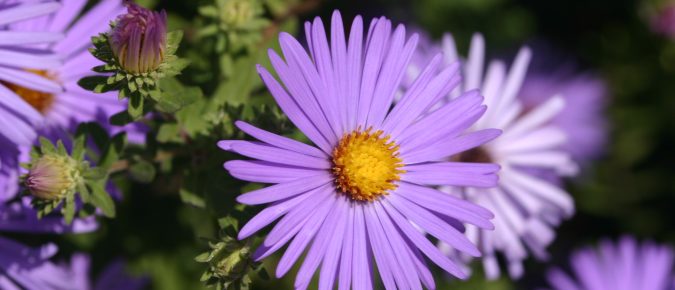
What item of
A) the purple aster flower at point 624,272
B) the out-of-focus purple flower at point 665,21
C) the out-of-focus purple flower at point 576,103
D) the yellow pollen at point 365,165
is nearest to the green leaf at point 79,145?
the yellow pollen at point 365,165

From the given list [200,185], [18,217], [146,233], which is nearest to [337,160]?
[200,185]

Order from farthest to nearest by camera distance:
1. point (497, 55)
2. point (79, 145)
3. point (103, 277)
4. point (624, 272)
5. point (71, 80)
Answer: point (497, 55) < point (624, 272) < point (103, 277) < point (71, 80) < point (79, 145)

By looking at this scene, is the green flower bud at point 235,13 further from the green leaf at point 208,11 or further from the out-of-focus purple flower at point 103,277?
the out-of-focus purple flower at point 103,277

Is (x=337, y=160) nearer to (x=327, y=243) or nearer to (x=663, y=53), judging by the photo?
(x=327, y=243)

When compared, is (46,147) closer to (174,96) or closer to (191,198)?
(174,96)

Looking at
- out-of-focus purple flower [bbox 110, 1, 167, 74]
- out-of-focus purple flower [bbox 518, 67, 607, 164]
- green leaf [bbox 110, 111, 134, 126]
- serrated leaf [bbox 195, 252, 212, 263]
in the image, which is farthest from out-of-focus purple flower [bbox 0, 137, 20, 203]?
out-of-focus purple flower [bbox 518, 67, 607, 164]

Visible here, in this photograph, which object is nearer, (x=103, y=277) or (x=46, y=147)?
(x=46, y=147)

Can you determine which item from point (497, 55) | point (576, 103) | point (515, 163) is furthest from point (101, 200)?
point (576, 103)
